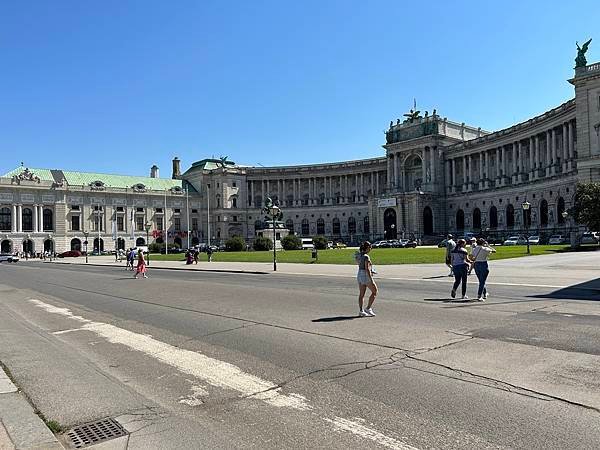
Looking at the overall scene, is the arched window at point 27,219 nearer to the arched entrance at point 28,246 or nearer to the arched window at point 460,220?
the arched entrance at point 28,246

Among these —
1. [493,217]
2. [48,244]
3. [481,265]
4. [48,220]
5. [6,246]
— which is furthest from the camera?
[48,220]

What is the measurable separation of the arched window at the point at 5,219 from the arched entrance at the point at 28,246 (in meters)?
4.40

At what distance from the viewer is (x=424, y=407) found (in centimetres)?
649

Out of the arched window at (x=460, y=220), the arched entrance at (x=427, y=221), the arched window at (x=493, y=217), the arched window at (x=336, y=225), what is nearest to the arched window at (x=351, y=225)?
the arched window at (x=336, y=225)

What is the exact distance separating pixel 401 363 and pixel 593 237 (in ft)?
204

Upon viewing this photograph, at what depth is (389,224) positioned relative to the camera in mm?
121562

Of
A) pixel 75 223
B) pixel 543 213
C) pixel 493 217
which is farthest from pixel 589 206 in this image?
pixel 75 223

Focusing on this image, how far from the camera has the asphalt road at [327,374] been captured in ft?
19.2

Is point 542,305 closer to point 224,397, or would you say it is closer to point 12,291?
point 224,397

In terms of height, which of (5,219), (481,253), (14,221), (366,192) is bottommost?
(481,253)

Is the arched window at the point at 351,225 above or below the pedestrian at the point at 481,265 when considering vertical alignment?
above

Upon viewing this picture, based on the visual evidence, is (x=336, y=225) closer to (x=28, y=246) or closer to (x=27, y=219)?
(x=28, y=246)

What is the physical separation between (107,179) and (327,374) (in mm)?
140384

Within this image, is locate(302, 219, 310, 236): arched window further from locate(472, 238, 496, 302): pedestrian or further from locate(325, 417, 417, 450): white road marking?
locate(325, 417, 417, 450): white road marking
